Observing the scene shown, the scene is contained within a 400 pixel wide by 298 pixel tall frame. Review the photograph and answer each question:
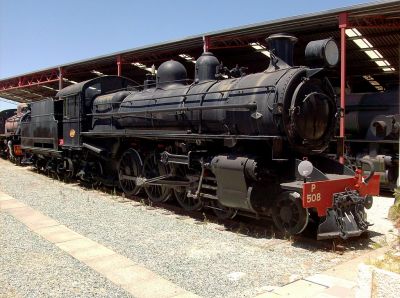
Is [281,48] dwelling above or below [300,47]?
below

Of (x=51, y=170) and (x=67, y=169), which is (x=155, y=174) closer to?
(x=67, y=169)

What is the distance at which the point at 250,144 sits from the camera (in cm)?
732

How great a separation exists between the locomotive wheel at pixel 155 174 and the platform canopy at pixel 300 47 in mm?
4317

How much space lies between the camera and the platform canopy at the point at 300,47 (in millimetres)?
11961

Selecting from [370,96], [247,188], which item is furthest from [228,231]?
[370,96]

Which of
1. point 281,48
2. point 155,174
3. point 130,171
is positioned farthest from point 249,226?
point 130,171

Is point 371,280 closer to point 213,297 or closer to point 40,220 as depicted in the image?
point 213,297

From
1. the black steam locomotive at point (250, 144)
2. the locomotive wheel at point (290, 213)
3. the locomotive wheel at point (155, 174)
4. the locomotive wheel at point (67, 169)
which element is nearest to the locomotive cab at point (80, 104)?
the locomotive wheel at point (67, 169)

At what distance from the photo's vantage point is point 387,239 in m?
6.72

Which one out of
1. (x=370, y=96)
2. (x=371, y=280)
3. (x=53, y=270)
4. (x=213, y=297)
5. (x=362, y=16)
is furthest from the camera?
(x=370, y=96)

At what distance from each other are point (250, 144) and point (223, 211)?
1423 millimetres

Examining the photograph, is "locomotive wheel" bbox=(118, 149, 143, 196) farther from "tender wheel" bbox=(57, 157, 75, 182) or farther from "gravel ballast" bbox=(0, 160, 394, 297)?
"tender wheel" bbox=(57, 157, 75, 182)

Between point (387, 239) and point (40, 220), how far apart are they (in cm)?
619

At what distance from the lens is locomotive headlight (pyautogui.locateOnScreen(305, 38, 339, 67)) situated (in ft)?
22.6
